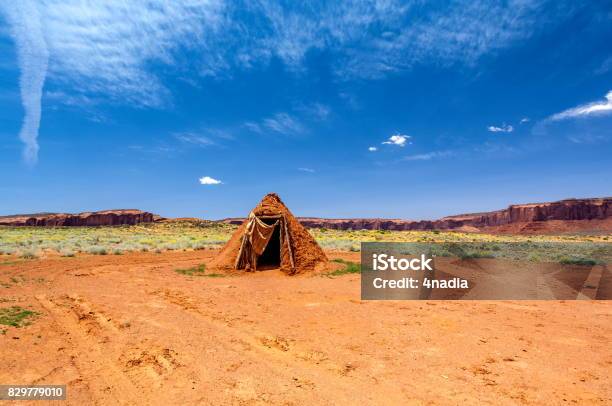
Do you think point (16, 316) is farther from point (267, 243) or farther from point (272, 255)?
point (272, 255)

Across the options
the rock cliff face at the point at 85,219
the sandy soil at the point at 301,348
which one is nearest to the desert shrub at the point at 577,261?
the sandy soil at the point at 301,348

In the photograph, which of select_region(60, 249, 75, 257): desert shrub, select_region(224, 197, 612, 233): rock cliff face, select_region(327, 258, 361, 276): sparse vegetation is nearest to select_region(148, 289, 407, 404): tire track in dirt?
select_region(327, 258, 361, 276): sparse vegetation

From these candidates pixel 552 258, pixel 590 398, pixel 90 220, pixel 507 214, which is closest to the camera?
pixel 590 398

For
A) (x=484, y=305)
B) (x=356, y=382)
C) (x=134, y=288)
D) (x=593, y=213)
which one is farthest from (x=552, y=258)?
(x=593, y=213)

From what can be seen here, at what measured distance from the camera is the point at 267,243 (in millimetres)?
15242

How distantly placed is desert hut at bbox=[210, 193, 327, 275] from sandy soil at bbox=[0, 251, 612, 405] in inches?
150

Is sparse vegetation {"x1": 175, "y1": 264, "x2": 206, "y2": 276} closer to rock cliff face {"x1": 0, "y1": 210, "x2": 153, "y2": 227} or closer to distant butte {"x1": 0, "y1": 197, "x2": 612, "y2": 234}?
distant butte {"x1": 0, "y1": 197, "x2": 612, "y2": 234}

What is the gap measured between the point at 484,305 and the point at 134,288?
33.8ft

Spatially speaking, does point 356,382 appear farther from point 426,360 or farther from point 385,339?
point 385,339

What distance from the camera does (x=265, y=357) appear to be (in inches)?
228

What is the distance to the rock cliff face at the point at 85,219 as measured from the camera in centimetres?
9975

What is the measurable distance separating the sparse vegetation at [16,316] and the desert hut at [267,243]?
24.0 feet

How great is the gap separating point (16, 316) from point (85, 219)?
365 ft

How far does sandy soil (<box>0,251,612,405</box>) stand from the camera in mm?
4676
